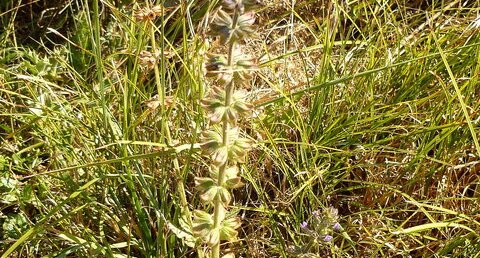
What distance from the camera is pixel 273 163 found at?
2.26 metres

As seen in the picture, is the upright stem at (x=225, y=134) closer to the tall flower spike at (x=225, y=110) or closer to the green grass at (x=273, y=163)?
the tall flower spike at (x=225, y=110)

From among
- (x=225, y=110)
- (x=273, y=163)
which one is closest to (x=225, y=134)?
(x=225, y=110)

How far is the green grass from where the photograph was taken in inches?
80.0

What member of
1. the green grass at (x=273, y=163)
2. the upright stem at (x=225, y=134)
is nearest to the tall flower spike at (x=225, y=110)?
the upright stem at (x=225, y=134)

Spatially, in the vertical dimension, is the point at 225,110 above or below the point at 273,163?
above

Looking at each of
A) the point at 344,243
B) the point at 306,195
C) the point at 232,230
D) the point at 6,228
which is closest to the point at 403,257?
the point at 344,243

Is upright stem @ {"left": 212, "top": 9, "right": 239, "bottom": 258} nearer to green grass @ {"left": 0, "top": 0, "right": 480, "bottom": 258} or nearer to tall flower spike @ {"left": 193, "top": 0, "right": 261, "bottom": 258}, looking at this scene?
tall flower spike @ {"left": 193, "top": 0, "right": 261, "bottom": 258}

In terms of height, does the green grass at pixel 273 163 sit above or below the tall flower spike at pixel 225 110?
below

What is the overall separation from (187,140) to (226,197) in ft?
1.81

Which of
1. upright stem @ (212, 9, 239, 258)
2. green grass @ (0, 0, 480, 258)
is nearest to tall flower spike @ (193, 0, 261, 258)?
upright stem @ (212, 9, 239, 258)

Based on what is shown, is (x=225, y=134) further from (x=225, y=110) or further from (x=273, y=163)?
(x=273, y=163)

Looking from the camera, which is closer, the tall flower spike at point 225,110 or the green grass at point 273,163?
the tall flower spike at point 225,110

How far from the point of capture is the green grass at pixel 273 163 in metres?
2.03

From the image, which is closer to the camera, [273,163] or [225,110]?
[225,110]
